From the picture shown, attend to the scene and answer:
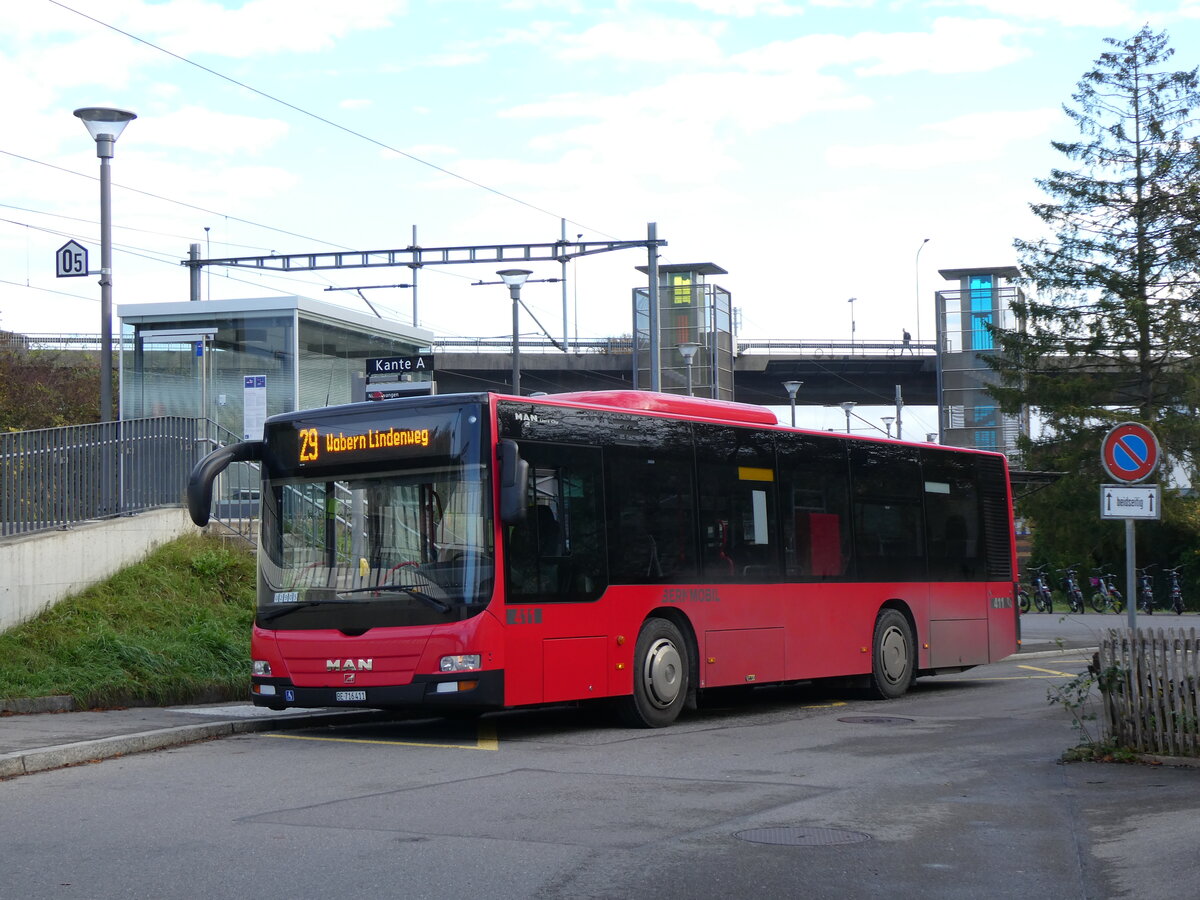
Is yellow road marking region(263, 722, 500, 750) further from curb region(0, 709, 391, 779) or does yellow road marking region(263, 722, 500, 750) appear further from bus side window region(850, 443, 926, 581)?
bus side window region(850, 443, 926, 581)

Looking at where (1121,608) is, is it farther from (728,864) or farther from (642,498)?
(728,864)

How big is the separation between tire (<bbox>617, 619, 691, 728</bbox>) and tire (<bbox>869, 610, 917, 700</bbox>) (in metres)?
3.92

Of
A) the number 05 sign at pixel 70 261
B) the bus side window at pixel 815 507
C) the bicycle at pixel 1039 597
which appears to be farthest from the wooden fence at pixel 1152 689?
the bicycle at pixel 1039 597

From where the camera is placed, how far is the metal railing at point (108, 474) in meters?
16.7

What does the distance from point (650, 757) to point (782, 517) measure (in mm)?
4805

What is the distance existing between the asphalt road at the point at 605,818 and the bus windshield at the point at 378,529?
1.18 meters

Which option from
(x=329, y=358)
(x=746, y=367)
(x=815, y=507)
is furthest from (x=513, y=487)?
(x=746, y=367)

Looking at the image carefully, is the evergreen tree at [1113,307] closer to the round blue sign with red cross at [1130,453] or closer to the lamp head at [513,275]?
the lamp head at [513,275]

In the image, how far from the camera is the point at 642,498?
1424 cm

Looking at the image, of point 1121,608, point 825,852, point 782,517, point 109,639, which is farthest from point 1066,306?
point 825,852

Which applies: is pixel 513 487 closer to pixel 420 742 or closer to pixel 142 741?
pixel 420 742

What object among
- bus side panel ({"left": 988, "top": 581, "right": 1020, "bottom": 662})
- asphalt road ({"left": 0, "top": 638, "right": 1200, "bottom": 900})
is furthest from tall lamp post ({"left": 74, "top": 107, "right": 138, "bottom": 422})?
bus side panel ({"left": 988, "top": 581, "right": 1020, "bottom": 662})

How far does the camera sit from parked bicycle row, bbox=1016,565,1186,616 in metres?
41.0

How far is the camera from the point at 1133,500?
43.9 feet
